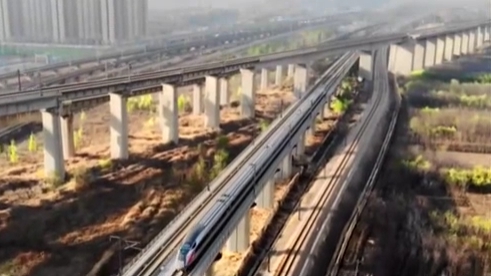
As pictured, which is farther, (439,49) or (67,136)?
(439,49)

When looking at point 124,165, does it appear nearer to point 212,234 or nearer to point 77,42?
point 212,234

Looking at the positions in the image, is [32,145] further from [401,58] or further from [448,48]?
→ [448,48]

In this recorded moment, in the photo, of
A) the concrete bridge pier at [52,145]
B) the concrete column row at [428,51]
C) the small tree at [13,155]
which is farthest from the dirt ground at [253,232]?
the concrete column row at [428,51]

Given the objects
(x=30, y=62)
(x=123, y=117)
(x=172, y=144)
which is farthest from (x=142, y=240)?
(x=30, y=62)

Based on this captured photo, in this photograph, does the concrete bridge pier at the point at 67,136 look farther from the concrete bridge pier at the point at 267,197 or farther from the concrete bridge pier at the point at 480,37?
the concrete bridge pier at the point at 480,37

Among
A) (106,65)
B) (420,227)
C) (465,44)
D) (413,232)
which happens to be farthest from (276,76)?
(465,44)

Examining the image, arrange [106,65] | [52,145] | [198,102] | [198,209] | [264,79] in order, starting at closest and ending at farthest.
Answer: [198,209]
[52,145]
[198,102]
[106,65]
[264,79]
